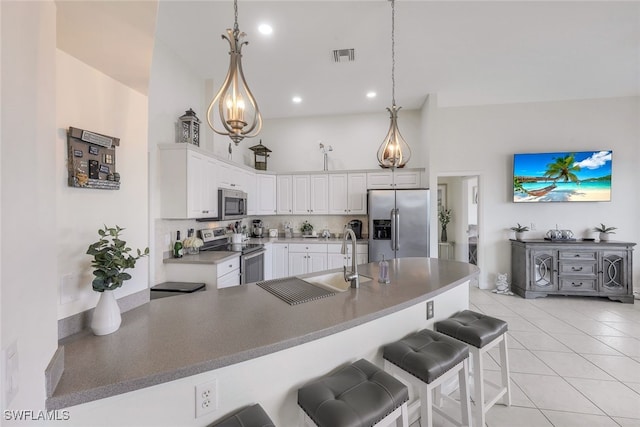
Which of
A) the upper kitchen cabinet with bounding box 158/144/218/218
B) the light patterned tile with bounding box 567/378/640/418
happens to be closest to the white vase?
the upper kitchen cabinet with bounding box 158/144/218/218

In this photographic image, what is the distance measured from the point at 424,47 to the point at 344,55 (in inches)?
35.9

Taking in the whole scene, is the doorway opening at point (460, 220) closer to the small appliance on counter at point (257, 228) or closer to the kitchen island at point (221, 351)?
the small appliance on counter at point (257, 228)

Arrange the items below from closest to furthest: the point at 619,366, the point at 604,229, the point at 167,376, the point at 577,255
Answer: the point at 167,376 < the point at 619,366 < the point at 577,255 < the point at 604,229

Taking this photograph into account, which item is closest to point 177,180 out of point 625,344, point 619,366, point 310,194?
point 310,194

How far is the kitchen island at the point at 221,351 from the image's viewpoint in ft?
2.92

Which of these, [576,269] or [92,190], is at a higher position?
[92,190]

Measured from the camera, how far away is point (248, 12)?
2.50 meters

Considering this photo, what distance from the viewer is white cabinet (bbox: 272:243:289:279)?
473 centimetres

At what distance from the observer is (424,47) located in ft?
10.1

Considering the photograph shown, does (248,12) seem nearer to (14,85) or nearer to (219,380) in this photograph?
(14,85)

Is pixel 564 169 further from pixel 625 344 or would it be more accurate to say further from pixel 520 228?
pixel 625 344

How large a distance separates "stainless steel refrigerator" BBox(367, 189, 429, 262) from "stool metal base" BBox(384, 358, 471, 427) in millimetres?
2503

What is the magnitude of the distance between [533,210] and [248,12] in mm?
5248

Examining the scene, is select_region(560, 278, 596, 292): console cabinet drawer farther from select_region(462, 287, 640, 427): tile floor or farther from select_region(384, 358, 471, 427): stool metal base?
select_region(384, 358, 471, 427): stool metal base
